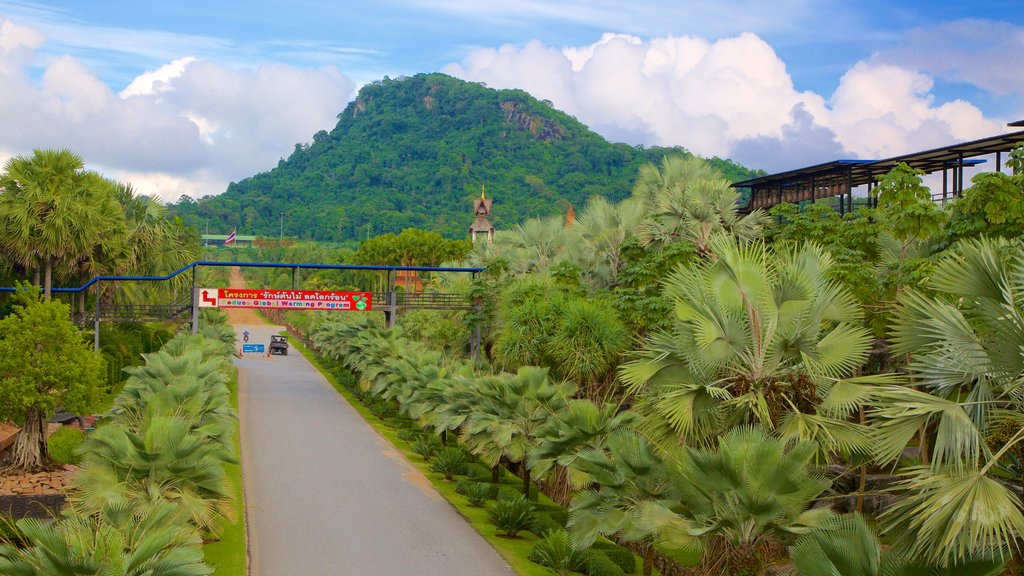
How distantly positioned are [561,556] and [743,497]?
6008 mm

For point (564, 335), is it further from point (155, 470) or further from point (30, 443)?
point (155, 470)

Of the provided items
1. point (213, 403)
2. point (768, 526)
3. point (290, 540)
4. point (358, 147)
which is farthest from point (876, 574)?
point (358, 147)

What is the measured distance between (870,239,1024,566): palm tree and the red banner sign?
32898mm

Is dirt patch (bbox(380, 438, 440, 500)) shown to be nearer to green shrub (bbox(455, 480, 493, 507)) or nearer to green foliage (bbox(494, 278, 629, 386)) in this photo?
green shrub (bbox(455, 480, 493, 507))

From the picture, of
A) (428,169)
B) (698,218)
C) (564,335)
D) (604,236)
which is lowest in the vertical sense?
(564,335)

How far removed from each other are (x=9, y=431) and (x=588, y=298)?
A: 17313mm

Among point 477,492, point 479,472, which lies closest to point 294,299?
point 479,472

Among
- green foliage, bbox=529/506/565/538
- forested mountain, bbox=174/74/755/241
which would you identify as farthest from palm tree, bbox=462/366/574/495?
A: forested mountain, bbox=174/74/755/241

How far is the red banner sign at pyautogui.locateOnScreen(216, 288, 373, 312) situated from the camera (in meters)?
40.4

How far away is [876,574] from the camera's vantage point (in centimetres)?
776

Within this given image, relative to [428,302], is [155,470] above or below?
below

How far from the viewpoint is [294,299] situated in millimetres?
40625

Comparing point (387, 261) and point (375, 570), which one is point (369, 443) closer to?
point (375, 570)

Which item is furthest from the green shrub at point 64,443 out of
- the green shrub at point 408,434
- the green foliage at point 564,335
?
the green foliage at point 564,335
